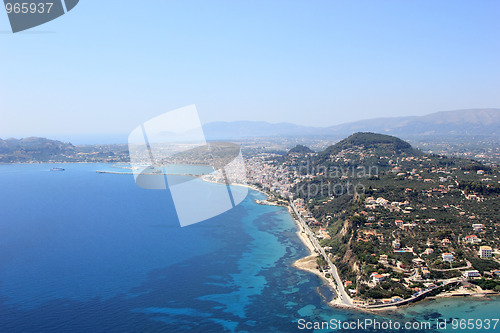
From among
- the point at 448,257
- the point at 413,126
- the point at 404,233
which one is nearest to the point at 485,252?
the point at 448,257

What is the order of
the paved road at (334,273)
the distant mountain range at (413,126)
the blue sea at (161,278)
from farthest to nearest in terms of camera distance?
the distant mountain range at (413,126), the paved road at (334,273), the blue sea at (161,278)

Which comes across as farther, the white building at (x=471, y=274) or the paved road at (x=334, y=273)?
the white building at (x=471, y=274)

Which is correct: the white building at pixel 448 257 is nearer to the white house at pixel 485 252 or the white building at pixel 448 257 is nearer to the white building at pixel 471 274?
the white building at pixel 471 274

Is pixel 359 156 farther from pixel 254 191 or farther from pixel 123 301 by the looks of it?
pixel 123 301

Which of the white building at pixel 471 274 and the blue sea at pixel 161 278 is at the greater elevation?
the blue sea at pixel 161 278

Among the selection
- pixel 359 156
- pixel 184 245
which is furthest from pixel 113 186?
pixel 359 156

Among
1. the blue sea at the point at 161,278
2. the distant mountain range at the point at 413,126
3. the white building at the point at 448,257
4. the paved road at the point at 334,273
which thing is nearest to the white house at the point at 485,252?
the white building at the point at 448,257

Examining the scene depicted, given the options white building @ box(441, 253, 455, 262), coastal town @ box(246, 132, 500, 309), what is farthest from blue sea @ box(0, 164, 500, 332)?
white building @ box(441, 253, 455, 262)
